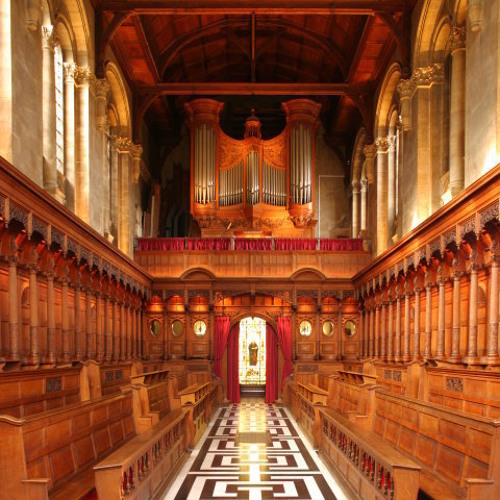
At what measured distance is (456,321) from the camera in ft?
35.6

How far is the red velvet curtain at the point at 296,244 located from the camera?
1983 cm

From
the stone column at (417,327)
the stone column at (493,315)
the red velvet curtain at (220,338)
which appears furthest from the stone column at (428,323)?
the red velvet curtain at (220,338)

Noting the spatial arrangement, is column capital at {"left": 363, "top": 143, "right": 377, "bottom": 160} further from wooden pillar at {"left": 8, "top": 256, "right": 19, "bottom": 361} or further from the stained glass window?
wooden pillar at {"left": 8, "top": 256, "right": 19, "bottom": 361}

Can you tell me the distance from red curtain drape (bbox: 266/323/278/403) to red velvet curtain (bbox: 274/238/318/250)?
8.91ft

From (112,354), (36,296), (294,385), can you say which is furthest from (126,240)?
(36,296)

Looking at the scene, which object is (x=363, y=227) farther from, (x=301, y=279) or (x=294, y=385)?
(x=294, y=385)

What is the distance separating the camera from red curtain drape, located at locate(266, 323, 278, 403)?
19.6 m

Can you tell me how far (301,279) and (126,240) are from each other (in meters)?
5.64

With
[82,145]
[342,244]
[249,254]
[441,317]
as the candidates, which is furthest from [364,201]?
[82,145]

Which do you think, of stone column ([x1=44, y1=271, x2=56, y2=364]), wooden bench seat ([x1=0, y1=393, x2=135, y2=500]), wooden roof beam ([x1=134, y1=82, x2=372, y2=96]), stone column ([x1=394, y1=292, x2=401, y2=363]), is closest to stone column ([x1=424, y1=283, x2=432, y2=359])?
stone column ([x1=394, y1=292, x2=401, y2=363])

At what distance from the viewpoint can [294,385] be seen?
619 inches

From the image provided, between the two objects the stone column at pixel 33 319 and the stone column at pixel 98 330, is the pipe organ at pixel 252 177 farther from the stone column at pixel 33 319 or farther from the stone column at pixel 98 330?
the stone column at pixel 33 319

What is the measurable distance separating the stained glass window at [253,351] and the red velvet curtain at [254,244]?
12.3 feet

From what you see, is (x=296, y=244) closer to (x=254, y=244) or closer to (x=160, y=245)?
(x=254, y=244)
